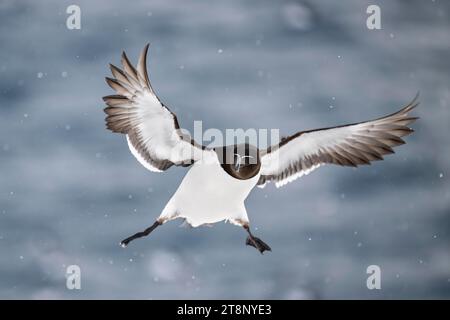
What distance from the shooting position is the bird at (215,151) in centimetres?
573

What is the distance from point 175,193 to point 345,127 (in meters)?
1.64

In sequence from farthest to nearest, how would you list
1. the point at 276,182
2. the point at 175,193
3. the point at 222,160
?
1. the point at 276,182
2. the point at 175,193
3. the point at 222,160

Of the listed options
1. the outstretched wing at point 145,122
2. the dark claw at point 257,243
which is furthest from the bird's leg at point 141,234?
the dark claw at point 257,243

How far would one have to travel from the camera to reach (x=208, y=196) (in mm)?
5953

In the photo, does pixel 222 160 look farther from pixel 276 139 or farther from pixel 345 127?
pixel 345 127

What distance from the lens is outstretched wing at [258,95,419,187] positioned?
6.08m

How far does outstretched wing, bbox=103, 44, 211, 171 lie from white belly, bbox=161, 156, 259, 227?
0.66 ft

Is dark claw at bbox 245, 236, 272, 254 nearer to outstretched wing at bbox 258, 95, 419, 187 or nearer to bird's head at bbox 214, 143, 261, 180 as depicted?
outstretched wing at bbox 258, 95, 419, 187

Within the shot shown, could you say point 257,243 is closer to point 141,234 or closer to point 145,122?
point 141,234

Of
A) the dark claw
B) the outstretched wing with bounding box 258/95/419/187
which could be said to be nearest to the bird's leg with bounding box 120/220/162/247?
the dark claw

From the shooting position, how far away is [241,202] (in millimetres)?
6113

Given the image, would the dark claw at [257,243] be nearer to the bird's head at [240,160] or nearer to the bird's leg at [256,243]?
the bird's leg at [256,243]

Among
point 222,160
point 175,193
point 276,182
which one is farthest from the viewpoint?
point 276,182

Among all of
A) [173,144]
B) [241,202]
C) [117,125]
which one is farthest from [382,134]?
[117,125]
